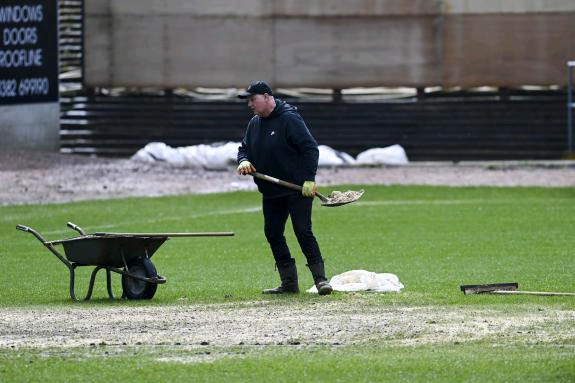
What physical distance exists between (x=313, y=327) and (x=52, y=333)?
6.70ft

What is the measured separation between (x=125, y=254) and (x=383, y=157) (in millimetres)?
17798

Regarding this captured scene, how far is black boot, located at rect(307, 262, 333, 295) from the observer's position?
45.0 ft

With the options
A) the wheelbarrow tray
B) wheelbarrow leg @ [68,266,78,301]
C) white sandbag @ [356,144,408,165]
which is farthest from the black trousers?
white sandbag @ [356,144,408,165]

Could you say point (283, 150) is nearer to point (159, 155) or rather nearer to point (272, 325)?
Result: point (272, 325)

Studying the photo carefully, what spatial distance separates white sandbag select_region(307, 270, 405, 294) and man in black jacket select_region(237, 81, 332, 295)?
0.41 m

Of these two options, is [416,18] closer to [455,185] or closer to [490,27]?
[490,27]

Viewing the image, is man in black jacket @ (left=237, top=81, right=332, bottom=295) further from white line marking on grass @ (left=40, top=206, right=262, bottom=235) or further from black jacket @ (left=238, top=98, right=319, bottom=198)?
white line marking on grass @ (left=40, top=206, right=262, bottom=235)

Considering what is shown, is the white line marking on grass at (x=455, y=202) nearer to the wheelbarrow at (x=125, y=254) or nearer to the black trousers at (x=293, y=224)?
the black trousers at (x=293, y=224)

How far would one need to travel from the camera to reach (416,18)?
32.2 m

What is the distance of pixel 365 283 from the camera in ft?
46.4

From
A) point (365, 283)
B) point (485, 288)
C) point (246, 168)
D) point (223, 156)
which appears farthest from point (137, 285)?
point (223, 156)

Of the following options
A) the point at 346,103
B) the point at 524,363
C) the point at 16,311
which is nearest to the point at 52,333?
the point at 16,311

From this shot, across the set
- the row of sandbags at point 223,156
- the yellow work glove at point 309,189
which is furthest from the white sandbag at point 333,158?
the yellow work glove at point 309,189

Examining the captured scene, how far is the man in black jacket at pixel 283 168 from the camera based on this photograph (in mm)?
13766
